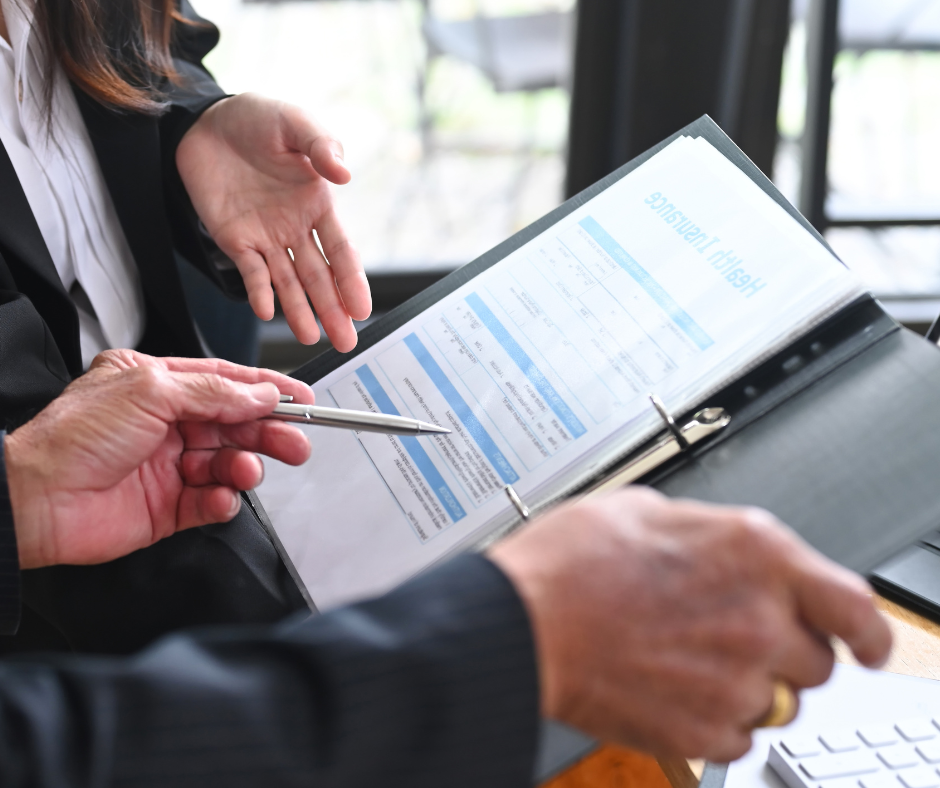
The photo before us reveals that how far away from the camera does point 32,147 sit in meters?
0.84

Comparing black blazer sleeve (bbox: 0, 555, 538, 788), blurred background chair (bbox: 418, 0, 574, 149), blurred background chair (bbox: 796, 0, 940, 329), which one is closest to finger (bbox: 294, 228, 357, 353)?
black blazer sleeve (bbox: 0, 555, 538, 788)

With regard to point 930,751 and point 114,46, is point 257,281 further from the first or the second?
point 930,751

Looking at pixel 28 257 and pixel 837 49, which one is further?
pixel 837 49

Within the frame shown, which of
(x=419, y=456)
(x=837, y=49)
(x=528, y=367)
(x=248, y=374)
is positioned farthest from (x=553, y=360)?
(x=837, y=49)

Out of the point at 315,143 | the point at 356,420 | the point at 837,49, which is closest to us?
the point at 356,420

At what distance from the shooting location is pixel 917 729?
55cm

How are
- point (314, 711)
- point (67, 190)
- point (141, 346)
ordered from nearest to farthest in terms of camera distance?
point (314, 711) < point (67, 190) < point (141, 346)

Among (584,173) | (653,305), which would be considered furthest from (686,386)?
(584,173)

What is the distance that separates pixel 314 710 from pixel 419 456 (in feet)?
0.84

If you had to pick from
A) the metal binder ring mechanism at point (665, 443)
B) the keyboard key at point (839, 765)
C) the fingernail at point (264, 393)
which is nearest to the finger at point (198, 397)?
the fingernail at point (264, 393)

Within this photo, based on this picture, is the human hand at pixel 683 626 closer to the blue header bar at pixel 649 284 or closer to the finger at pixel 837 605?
the finger at pixel 837 605

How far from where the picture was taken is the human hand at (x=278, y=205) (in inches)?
29.6

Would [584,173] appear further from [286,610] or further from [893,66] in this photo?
[286,610]

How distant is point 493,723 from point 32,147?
0.77 meters
